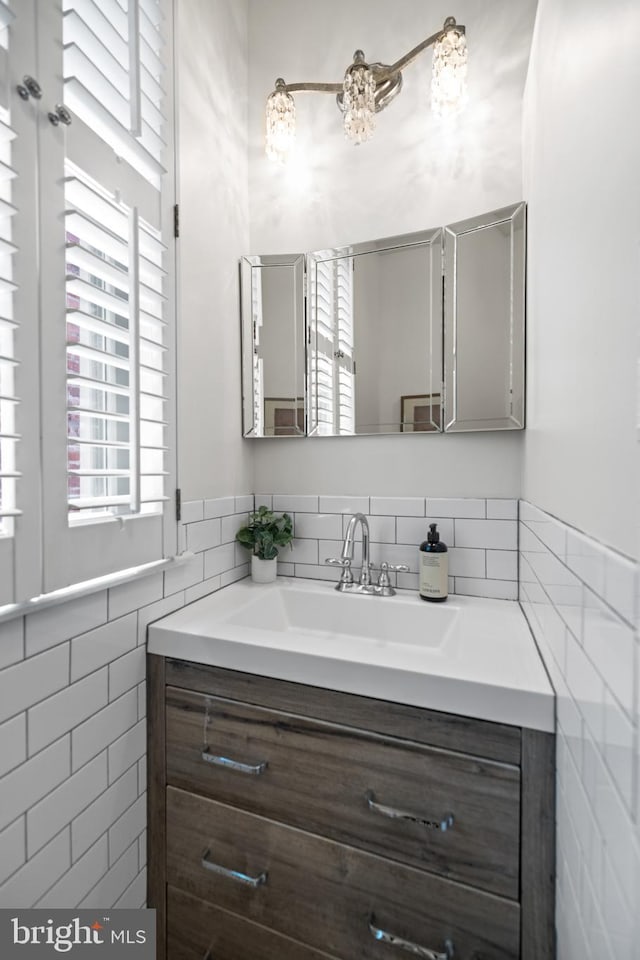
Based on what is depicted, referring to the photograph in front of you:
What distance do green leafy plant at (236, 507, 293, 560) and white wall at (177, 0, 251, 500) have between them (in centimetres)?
15

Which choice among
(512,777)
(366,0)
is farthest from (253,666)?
(366,0)

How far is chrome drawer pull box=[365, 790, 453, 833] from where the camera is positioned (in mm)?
825

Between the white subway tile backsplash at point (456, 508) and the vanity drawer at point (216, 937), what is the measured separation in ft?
3.46

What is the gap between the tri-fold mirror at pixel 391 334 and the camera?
1300mm

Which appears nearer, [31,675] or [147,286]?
[31,675]

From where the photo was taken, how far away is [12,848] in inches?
31.0

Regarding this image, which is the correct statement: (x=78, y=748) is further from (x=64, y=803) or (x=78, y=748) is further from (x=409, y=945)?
(x=409, y=945)

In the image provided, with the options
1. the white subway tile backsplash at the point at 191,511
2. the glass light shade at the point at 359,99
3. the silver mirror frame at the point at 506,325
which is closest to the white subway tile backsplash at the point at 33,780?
the white subway tile backsplash at the point at 191,511

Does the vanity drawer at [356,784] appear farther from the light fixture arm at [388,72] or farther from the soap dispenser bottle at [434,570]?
the light fixture arm at [388,72]

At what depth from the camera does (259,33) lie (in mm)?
1597

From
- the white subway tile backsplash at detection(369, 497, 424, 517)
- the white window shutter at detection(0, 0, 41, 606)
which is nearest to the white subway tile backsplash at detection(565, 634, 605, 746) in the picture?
the white subway tile backsplash at detection(369, 497, 424, 517)

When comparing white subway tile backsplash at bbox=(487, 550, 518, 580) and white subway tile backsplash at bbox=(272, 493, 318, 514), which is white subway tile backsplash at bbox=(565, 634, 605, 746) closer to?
white subway tile backsplash at bbox=(487, 550, 518, 580)

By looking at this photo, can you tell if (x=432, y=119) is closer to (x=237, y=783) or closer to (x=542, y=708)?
(x=542, y=708)

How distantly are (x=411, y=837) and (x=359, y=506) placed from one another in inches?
34.6
